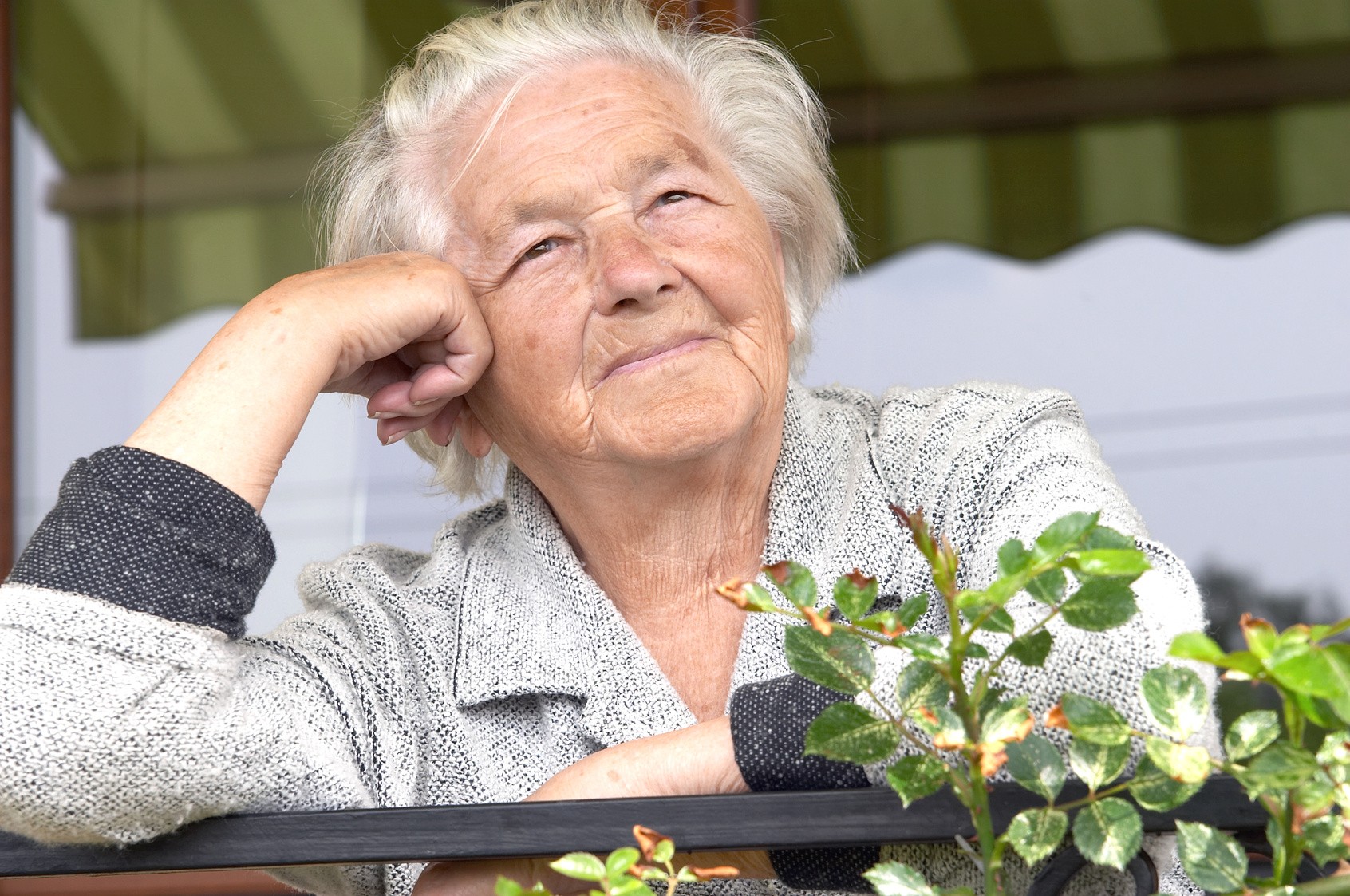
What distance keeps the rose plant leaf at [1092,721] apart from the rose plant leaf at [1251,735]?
5cm

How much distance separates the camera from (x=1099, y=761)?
2.28 feet

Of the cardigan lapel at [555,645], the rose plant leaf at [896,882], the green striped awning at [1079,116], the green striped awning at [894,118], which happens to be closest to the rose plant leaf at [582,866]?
the rose plant leaf at [896,882]

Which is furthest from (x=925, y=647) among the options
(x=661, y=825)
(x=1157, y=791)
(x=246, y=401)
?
(x=246, y=401)

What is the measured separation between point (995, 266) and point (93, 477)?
3.53m

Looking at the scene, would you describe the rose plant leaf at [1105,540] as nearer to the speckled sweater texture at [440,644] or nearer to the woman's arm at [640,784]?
the speckled sweater texture at [440,644]

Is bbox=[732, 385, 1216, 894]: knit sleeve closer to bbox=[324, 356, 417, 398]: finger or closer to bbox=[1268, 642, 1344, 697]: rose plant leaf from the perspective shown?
bbox=[1268, 642, 1344, 697]: rose plant leaf

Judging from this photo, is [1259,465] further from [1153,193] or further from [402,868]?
[402,868]

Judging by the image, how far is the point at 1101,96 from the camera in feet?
14.9

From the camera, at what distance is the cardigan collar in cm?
162

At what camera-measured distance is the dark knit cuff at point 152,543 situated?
1255mm

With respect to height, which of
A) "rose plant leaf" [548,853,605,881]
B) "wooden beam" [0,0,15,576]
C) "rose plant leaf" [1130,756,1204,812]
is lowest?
"wooden beam" [0,0,15,576]

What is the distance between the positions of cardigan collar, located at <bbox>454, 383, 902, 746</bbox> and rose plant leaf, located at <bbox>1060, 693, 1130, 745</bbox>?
2.96 feet

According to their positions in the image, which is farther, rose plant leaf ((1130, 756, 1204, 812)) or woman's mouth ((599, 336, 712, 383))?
woman's mouth ((599, 336, 712, 383))

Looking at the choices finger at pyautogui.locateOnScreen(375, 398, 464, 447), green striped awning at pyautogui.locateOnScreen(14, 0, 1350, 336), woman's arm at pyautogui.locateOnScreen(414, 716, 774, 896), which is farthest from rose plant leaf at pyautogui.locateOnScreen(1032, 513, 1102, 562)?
green striped awning at pyautogui.locateOnScreen(14, 0, 1350, 336)
